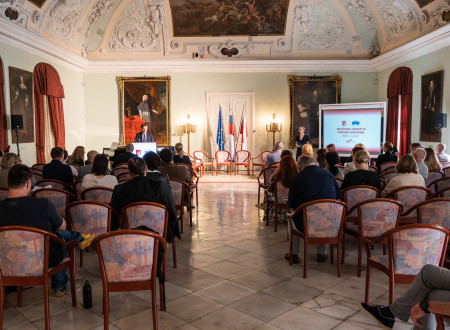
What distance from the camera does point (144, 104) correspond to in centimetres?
1402

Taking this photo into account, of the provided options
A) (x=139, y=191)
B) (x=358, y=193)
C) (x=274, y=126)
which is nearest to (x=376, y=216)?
(x=358, y=193)

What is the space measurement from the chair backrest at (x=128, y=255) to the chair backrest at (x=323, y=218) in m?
1.76

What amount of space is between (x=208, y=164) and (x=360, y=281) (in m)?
9.85

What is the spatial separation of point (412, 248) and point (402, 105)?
401 inches

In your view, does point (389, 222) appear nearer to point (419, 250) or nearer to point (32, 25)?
point (419, 250)

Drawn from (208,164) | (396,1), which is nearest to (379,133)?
(396,1)

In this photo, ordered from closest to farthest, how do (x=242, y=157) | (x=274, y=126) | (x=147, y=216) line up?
(x=147, y=216)
(x=274, y=126)
(x=242, y=157)

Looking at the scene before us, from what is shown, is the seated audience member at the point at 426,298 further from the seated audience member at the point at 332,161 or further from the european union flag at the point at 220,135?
the european union flag at the point at 220,135

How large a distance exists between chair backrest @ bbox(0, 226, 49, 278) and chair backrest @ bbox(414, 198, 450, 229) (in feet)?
11.5

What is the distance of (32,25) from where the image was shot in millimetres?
9891

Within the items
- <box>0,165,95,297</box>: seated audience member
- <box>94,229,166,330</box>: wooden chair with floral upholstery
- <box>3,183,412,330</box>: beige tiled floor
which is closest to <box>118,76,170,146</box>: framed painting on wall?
<box>3,183,412,330</box>: beige tiled floor

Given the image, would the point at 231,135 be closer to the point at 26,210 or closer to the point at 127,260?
the point at 26,210

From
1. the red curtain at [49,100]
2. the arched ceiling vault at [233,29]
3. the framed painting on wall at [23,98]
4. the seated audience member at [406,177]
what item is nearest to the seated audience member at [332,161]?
the seated audience member at [406,177]

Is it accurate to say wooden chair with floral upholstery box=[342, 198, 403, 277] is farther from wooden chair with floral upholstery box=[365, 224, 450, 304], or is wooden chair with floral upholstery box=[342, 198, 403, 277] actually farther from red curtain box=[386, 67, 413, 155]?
red curtain box=[386, 67, 413, 155]
